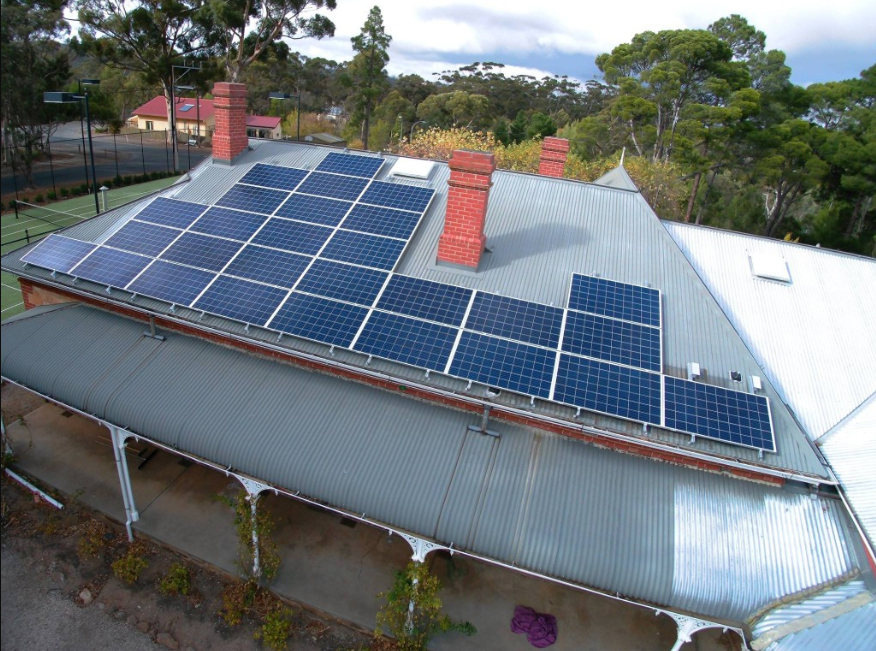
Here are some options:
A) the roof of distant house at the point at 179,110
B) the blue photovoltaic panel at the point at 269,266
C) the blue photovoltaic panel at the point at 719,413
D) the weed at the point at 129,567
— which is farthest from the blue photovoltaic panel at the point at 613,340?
the roof of distant house at the point at 179,110

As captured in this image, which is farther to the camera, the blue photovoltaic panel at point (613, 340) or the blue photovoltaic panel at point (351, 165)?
the blue photovoltaic panel at point (351, 165)

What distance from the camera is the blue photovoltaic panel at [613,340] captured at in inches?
375

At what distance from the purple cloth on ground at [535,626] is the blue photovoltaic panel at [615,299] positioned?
19.3 feet

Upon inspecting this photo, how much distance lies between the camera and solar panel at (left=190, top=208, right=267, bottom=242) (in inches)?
486

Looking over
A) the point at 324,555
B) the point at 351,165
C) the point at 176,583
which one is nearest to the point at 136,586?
the point at 176,583

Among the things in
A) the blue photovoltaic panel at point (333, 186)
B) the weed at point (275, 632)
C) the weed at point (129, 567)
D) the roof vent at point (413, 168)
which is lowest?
the weed at point (129, 567)

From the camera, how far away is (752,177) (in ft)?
124

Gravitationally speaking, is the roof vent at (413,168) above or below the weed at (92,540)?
above

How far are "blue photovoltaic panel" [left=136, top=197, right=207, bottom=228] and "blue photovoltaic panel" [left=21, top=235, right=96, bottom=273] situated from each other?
151cm

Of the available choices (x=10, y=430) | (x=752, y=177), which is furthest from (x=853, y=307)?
(x=752, y=177)

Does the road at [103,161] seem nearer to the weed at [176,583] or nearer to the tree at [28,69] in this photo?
the tree at [28,69]

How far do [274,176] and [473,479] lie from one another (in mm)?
9914

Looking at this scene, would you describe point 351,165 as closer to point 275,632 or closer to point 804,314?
point 275,632

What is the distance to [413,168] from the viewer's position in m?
14.0
